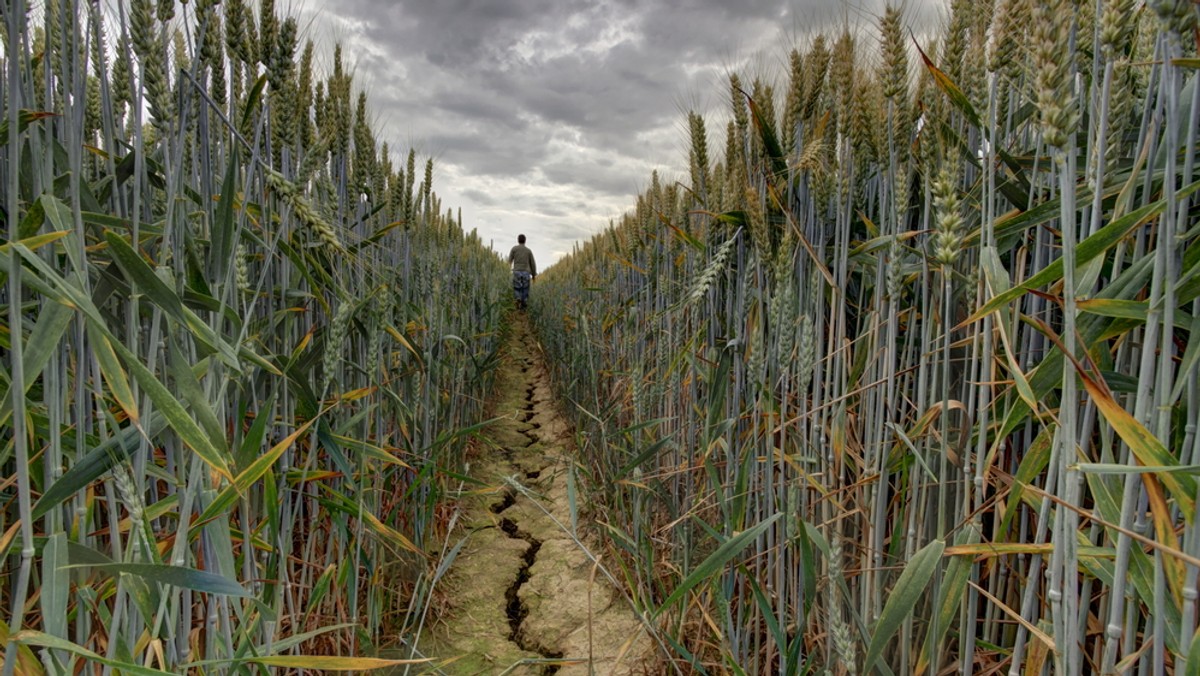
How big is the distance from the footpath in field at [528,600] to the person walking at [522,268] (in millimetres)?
6704

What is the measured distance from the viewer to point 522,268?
10188mm

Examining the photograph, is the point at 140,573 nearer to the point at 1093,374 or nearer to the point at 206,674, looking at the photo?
the point at 206,674

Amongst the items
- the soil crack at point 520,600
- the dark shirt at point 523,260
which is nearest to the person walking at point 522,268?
the dark shirt at point 523,260

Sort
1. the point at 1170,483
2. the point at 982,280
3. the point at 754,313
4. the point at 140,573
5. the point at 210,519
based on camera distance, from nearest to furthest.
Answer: the point at 1170,483, the point at 140,573, the point at 210,519, the point at 982,280, the point at 754,313

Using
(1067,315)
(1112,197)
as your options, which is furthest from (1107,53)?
(1112,197)

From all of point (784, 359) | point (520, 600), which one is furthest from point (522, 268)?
point (784, 359)

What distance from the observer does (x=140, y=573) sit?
74cm

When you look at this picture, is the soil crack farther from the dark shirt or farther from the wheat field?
the dark shirt

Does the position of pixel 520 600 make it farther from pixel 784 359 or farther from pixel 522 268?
pixel 522 268

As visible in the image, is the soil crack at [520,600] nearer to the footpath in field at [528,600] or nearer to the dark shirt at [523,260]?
the footpath in field at [528,600]

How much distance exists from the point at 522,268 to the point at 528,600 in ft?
27.3

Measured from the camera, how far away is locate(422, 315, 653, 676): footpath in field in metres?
1.84

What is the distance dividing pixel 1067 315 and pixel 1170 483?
0.21 meters

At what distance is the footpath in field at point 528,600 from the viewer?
72.5 inches
